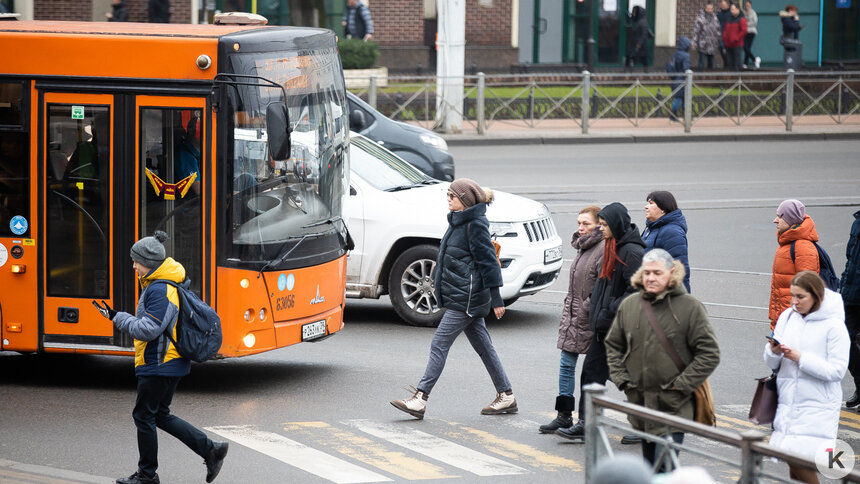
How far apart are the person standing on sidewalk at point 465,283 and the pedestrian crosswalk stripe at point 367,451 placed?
0.57 meters

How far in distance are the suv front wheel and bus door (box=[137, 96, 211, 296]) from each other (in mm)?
2986

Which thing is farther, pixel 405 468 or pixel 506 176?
pixel 506 176

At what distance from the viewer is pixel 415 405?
8.63m

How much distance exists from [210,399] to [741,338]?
5.01 metres

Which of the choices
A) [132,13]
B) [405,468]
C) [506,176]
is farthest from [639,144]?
[405,468]

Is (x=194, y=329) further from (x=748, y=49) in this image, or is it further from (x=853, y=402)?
(x=748, y=49)

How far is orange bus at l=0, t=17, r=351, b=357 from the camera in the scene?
8.95 metres

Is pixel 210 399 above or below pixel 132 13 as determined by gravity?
below

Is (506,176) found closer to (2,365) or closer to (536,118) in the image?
(536,118)

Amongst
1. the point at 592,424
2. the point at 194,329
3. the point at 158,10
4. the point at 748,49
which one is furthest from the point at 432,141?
the point at 748,49

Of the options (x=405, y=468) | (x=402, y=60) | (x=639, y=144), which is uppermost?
(x=402, y=60)

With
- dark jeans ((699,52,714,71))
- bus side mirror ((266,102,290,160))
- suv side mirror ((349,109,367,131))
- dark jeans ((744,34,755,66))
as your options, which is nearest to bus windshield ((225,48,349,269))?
bus side mirror ((266,102,290,160))

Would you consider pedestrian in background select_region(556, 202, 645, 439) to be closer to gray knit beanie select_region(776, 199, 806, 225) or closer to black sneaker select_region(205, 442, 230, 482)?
gray knit beanie select_region(776, 199, 806, 225)

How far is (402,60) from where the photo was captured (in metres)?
36.1
